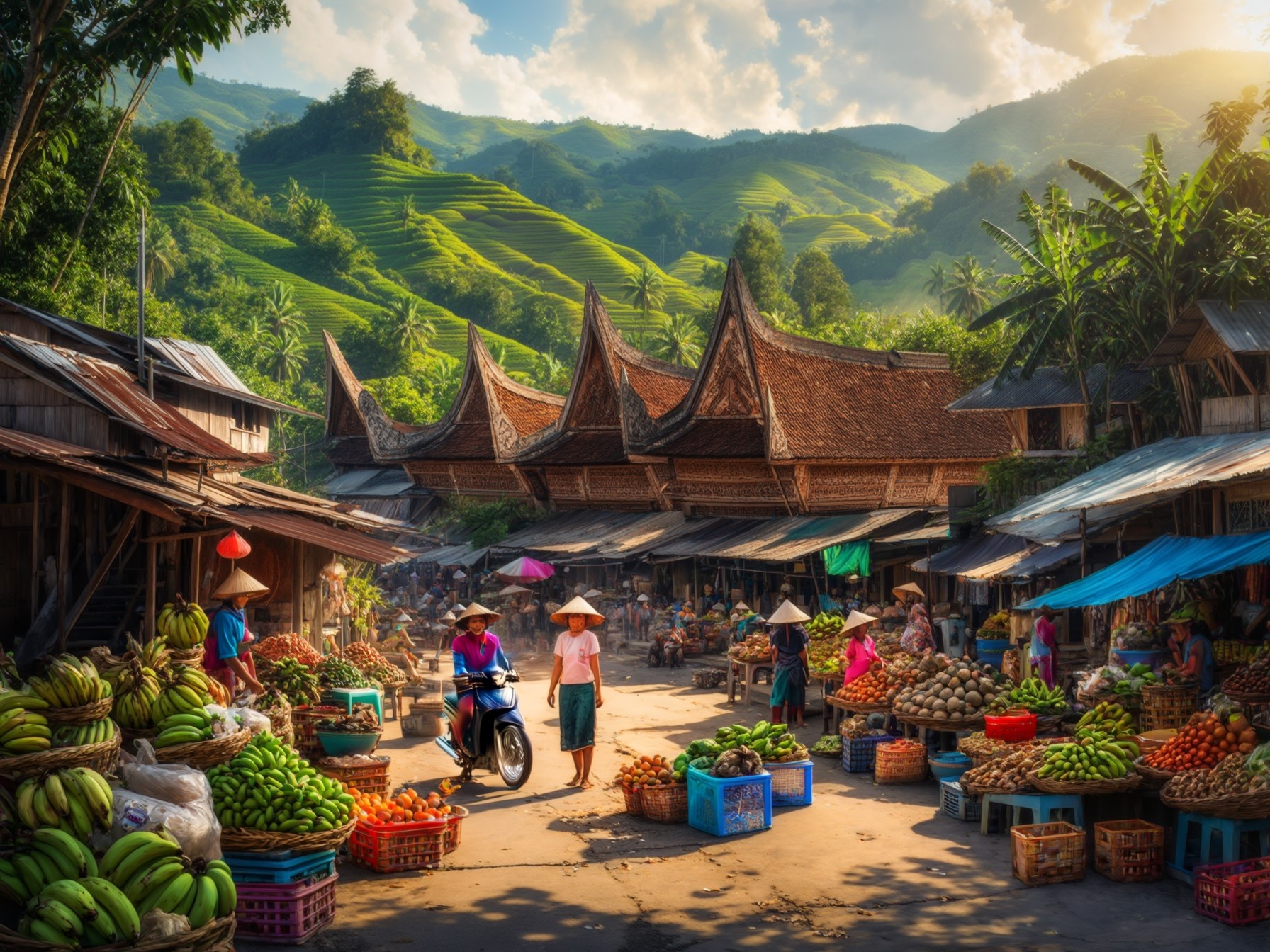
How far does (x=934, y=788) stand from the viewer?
34.7 ft

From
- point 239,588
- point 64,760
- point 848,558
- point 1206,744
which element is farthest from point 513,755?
point 848,558

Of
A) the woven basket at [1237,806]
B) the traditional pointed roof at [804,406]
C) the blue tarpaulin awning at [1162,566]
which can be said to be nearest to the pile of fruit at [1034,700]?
the blue tarpaulin awning at [1162,566]

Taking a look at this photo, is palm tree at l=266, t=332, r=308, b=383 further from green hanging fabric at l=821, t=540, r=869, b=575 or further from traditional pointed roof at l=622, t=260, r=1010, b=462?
green hanging fabric at l=821, t=540, r=869, b=575

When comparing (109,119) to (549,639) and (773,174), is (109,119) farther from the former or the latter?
(773,174)

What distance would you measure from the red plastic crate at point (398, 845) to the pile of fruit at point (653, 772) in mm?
1897

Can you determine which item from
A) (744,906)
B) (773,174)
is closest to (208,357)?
(744,906)

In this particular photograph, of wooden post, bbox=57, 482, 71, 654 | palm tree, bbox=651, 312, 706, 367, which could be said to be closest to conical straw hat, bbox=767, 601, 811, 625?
wooden post, bbox=57, 482, 71, 654

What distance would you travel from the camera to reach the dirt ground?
6.55m

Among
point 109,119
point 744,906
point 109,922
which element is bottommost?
point 744,906

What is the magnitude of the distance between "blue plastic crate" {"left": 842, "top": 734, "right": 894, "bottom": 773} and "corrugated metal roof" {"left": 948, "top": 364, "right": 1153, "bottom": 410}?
394 inches

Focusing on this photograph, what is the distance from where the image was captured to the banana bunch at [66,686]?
21.0 feet

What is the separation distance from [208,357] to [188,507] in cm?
1197

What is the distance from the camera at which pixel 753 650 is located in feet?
52.0

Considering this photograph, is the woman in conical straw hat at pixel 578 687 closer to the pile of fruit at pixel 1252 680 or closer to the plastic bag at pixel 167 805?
the plastic bag at pixel 167 805
